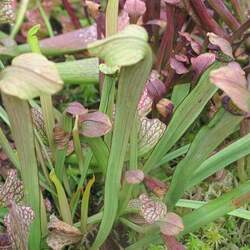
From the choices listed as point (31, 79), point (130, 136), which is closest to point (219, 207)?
A: point (130, 136)

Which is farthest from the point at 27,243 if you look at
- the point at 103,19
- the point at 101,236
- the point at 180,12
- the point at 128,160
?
the point at 180,12

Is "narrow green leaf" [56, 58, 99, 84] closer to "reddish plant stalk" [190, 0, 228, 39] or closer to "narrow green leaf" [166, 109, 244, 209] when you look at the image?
"reddish plant stalk" [190, 0, 228, 39]

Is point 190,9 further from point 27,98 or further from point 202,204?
point 27,98

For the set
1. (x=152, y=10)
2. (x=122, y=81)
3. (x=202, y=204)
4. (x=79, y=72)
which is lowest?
(x=202, y=204)

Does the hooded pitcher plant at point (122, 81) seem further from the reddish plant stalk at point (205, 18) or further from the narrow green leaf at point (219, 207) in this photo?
the reddish plant stalk at point (205, 18)

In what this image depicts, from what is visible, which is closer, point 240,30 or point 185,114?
point 185,114
